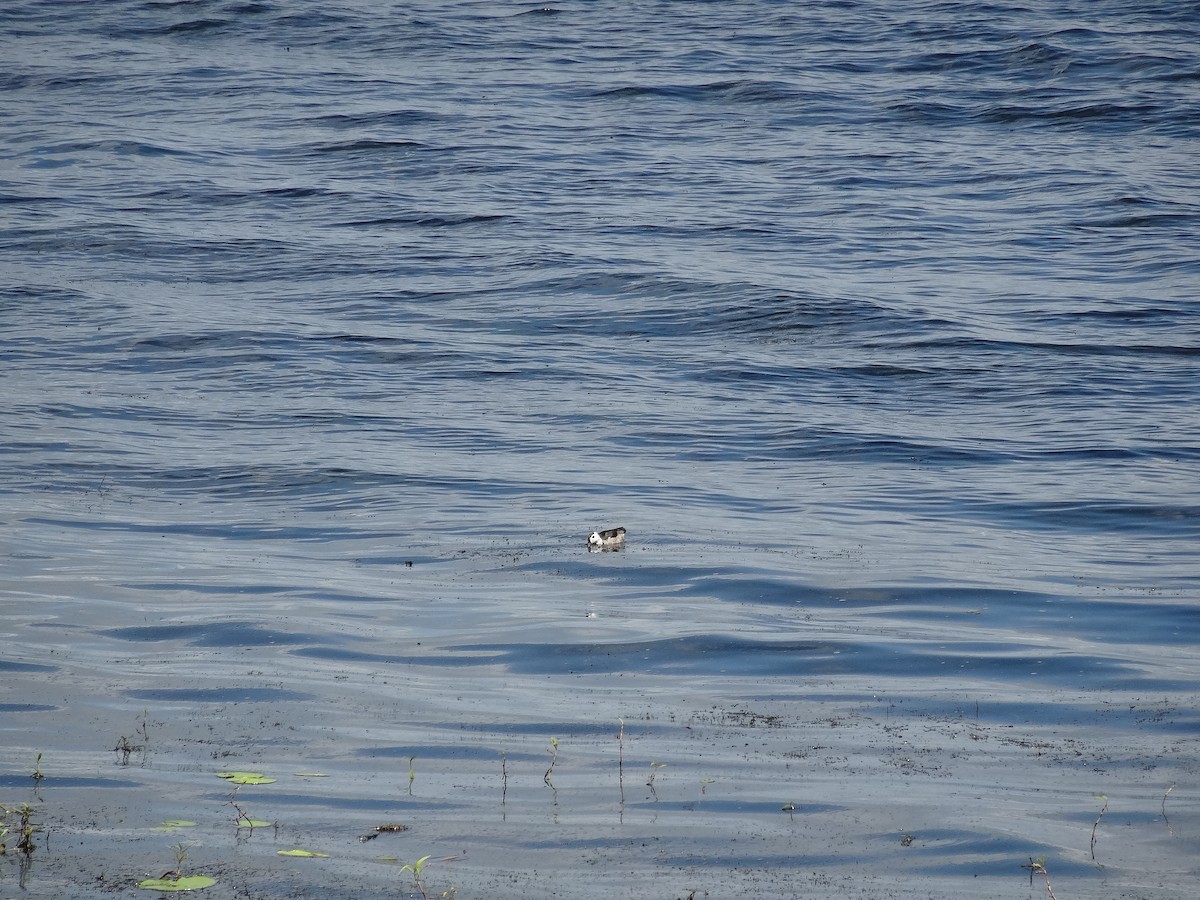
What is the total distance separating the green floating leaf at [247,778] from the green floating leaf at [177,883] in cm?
81

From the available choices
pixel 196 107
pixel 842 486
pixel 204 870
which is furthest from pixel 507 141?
pixel 204 870

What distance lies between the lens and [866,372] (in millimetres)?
14938

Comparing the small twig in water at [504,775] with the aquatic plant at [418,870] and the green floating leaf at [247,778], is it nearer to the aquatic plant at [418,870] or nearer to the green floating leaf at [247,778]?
the aquatic plant at [418,870]

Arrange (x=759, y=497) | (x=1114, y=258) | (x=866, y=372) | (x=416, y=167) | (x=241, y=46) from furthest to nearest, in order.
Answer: (x=241, y=46) < (x=416, y=167) < (x=1114, y=258) < (x=866, y=372) < (x=759, y=497)

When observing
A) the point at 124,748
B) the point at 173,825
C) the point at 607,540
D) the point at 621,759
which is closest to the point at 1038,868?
the point at 621,759

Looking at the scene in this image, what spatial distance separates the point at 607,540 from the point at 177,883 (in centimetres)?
471

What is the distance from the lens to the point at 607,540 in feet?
28.1

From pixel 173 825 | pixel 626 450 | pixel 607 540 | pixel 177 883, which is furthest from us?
pixel 626 450

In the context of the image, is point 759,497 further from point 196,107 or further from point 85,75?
point 85,75

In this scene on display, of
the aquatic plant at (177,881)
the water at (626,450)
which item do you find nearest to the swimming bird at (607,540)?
the water at (626,450)

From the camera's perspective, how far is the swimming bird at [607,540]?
27.9 feet

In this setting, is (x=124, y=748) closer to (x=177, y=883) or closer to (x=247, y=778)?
(x=247, y=778)

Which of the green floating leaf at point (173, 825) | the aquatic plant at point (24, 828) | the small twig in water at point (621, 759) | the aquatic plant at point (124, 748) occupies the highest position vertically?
the aquatic plant at point (24, 828)

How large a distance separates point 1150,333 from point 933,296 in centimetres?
290
